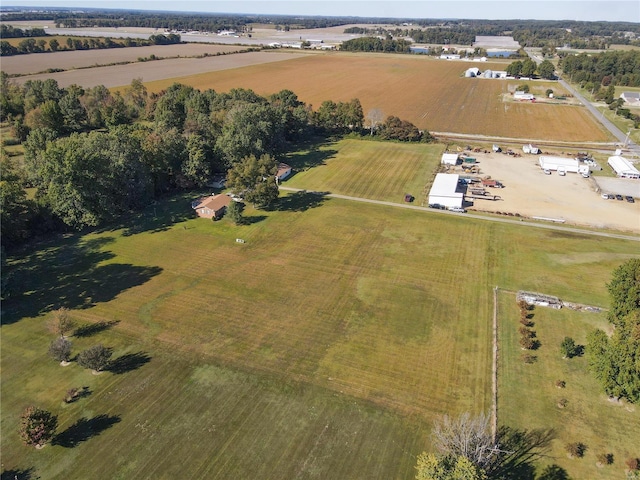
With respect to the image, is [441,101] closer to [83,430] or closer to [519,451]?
[519,451]

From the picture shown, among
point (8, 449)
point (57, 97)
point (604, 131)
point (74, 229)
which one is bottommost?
point (8, 449)

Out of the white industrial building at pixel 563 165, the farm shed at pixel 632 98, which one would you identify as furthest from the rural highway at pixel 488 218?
the farm shed at pixel 632 98

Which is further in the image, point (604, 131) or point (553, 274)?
point (604, 131)

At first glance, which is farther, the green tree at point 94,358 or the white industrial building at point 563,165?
the white industrial building at point 563,165

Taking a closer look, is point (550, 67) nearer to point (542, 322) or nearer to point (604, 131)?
point (604, 131)

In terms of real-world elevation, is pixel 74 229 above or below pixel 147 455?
above

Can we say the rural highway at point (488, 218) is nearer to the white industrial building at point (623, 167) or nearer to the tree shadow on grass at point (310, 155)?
the tree shadow on grass at point (310, 155)

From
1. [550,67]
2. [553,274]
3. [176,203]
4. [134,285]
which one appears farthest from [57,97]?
[550,67]
